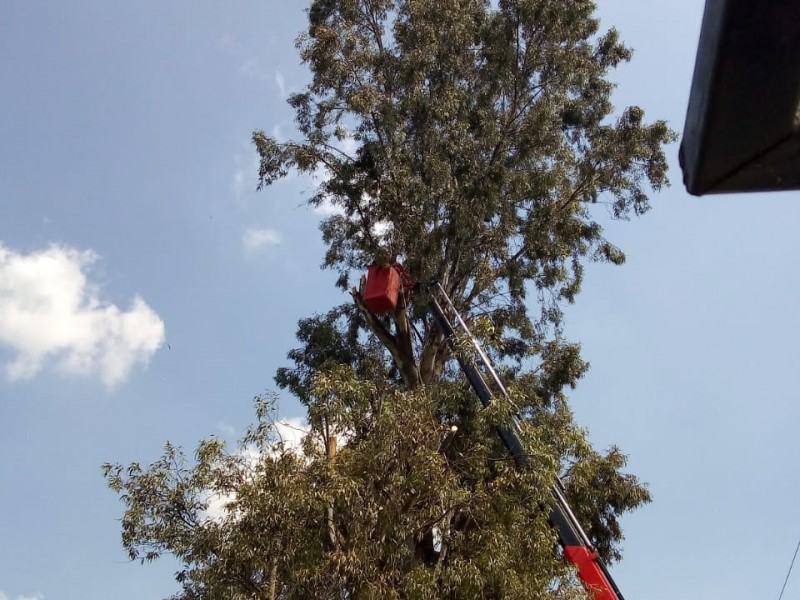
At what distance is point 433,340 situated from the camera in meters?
10.4

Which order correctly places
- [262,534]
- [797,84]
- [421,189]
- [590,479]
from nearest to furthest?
[797,84], [262,534], [590,479], [421,189]

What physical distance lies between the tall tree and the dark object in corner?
16.9ft

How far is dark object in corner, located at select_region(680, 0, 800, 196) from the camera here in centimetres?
82

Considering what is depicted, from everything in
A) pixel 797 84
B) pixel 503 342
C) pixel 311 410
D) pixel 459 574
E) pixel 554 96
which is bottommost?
pixel 797 84

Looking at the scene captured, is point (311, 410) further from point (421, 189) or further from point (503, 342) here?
point (503, 342)

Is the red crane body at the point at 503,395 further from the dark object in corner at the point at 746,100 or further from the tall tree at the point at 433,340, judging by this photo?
the dark object in corner at the point at 746,100

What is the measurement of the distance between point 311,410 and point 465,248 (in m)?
4.75

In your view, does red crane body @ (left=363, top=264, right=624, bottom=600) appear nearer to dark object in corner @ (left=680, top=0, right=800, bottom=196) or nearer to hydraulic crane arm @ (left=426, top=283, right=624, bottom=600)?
hydraulic crane arm @ (left=426, top=283, right=624, bottom=600)

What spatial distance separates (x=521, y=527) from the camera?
6.62 meters

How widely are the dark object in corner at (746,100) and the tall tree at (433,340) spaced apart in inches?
203

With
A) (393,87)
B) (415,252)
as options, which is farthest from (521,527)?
(393,87)

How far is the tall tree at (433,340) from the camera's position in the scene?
591 cm

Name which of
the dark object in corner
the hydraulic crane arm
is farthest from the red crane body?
the dark object in corner

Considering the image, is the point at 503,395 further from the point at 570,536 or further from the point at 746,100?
the point at 746,100
